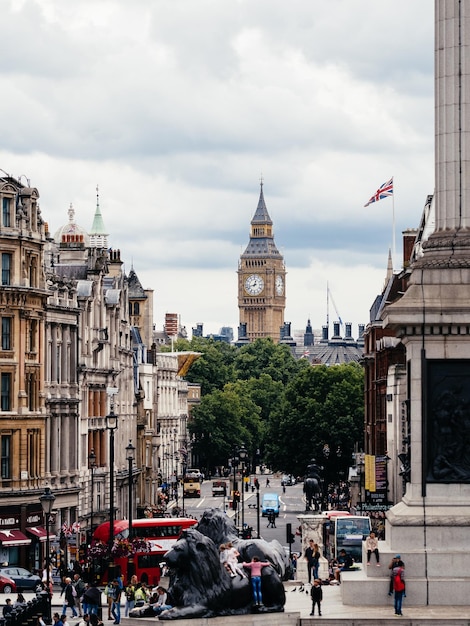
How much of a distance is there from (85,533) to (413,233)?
29.4 meters

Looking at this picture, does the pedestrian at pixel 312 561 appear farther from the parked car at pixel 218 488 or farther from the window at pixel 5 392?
the parked car at pixel 218 488

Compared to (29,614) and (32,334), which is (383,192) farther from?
(29,614)

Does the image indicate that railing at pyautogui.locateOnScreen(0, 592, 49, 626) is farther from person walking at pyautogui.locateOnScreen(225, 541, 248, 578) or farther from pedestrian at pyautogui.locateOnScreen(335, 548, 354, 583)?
pedestrian at pyautogui.locateOnScreen(335, 548, 354, 583)

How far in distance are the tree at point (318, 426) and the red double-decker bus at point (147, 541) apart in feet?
260

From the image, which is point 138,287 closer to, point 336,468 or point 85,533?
point 336,468

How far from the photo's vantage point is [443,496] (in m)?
A: 56.9

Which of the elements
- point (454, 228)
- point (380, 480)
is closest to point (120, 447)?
point (380, 480)

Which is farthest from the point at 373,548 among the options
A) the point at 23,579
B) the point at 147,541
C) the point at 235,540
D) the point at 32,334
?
the point at 32,334

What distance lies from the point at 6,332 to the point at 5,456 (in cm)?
518

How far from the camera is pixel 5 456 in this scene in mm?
96750

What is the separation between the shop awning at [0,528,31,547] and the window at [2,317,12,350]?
7795 millimetres

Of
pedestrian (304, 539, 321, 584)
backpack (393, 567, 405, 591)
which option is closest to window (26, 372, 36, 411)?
pedestrian (304, 539, 321, 584)

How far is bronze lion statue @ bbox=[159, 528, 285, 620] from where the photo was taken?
2189 inches

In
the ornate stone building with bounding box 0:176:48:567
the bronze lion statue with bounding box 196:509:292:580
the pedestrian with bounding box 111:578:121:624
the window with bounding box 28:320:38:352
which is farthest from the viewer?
the window with bounding box 28:320:38:352
